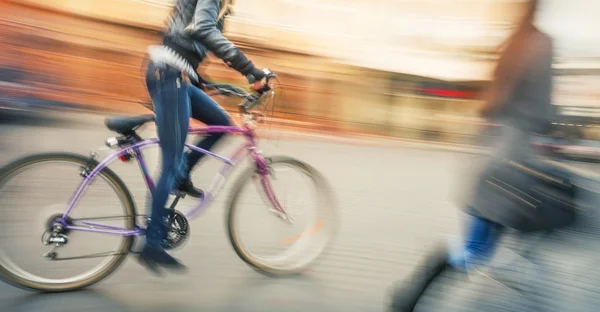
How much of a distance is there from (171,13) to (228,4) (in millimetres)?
296

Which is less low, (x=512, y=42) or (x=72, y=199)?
(x=512, y=42)

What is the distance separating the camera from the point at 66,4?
1329 centimetres

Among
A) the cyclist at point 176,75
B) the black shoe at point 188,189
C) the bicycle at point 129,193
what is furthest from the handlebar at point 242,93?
the black shoe at point 188,189

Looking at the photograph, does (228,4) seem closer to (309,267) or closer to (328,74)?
(309,267)

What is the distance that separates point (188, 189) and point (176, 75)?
66cm

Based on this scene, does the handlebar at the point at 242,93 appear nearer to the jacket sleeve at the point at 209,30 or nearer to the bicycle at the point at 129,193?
A: the bicycle at the point at 129,193

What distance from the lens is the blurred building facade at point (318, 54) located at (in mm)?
12273

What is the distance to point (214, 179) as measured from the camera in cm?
336

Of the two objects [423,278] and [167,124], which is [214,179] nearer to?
[167,124]

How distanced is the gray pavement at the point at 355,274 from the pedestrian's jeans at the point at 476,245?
0.08m

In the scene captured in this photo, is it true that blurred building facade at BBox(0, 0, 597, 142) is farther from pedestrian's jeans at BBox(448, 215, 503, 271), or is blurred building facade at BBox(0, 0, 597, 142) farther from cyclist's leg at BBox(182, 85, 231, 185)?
pedestrian's jeans at BBox(448, 215, 503, 271)

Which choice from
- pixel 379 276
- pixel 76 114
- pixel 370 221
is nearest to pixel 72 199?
pixel 379 276

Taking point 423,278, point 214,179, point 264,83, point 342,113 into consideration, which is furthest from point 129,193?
point 342,113

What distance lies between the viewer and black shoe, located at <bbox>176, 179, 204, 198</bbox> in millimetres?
3197
